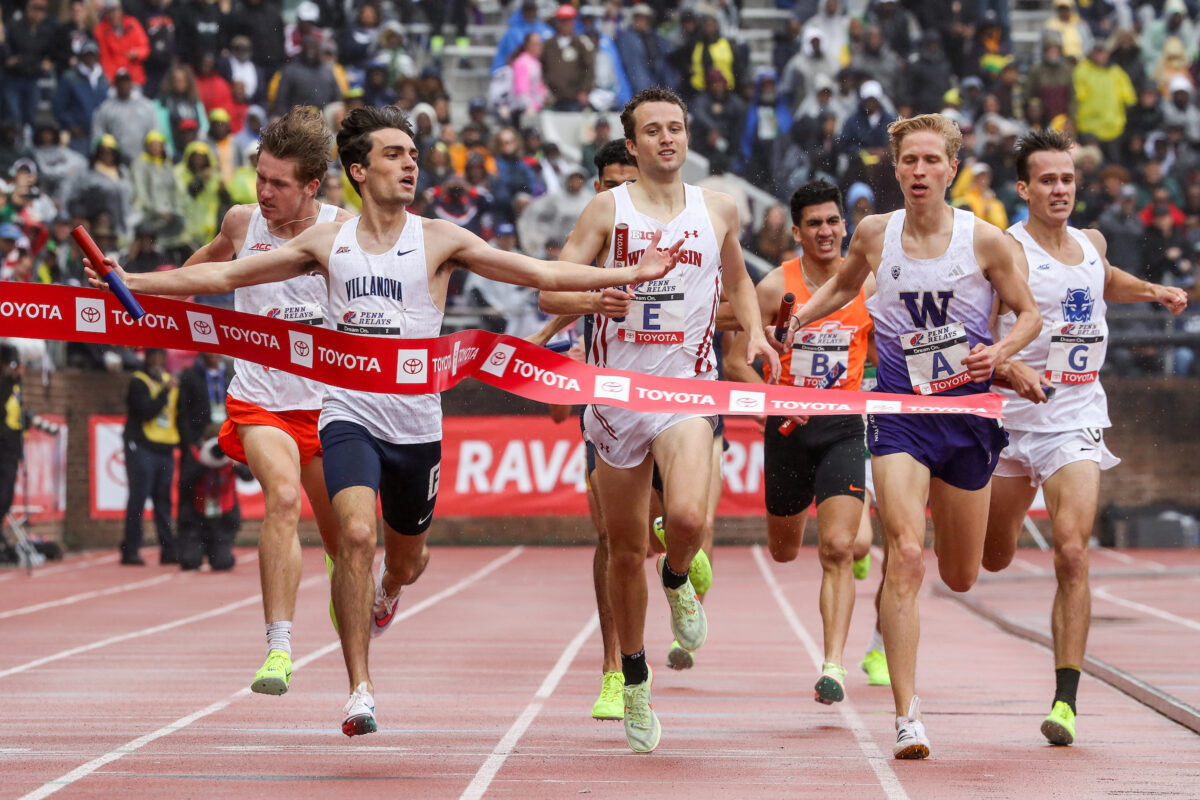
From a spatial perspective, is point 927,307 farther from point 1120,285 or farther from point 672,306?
point 1120,285

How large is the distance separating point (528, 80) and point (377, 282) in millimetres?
17203

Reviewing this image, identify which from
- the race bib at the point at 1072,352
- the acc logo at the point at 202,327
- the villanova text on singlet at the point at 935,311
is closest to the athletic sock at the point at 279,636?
the acc logo at the point at 202,327

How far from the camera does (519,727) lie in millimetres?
8008

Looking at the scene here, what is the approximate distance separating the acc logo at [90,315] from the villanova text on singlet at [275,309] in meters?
0.80

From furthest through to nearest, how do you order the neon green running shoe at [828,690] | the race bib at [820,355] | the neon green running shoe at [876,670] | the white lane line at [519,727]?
the neon green running shoe at [876,670], the race bib at [820,355], the neon green running shoe at [828,690], the white lane line at [519,727]

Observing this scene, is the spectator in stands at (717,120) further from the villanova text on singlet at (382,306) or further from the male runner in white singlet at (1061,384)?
the villanova text on singlet at (382,306)

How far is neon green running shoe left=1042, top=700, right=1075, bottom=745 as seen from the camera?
741 cm

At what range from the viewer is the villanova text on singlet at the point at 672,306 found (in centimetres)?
749

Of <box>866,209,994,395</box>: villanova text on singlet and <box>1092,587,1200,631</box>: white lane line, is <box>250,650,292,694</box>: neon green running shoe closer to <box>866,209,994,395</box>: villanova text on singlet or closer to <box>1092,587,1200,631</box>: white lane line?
<box>866,209,994,395</box>: villanova text on singlet

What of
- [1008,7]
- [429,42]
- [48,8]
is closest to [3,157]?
[48,8]

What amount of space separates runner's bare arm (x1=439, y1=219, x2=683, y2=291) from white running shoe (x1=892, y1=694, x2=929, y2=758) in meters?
1.96

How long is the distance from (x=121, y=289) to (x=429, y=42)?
62.8 ft

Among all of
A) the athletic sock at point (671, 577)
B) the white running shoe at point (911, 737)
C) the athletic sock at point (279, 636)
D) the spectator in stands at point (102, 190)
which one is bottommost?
the white running shoe at point (911, 737)

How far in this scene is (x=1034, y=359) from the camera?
830 centimetres
